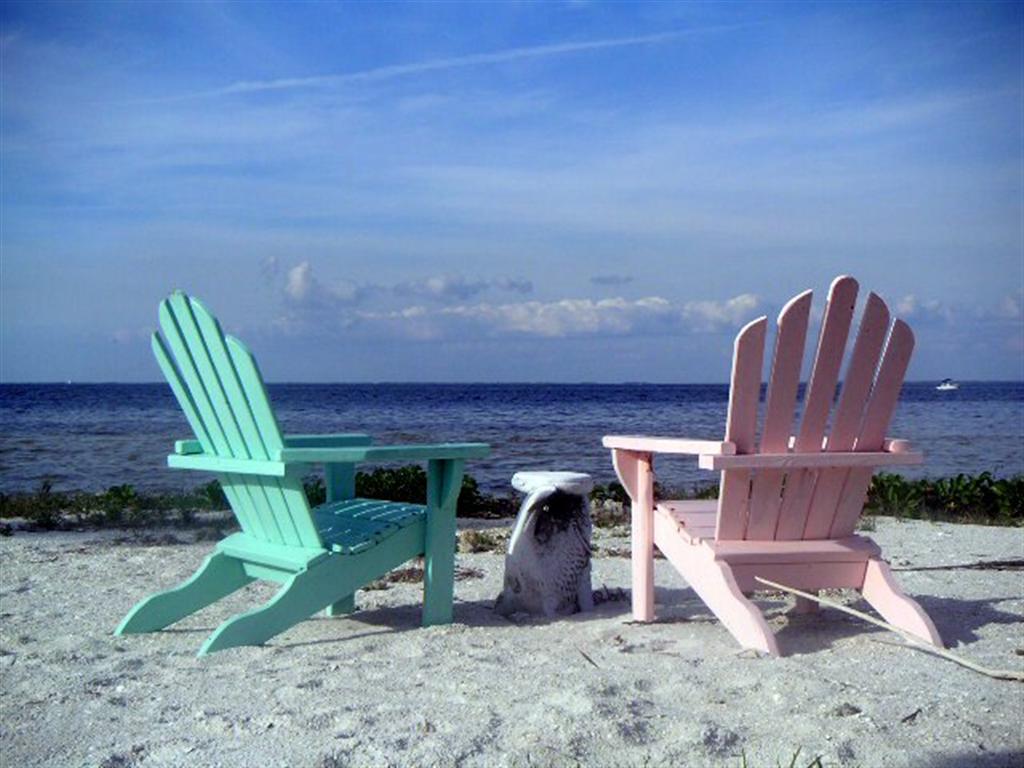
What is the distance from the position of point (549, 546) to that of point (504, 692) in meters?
1.19

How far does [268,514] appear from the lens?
405 centimetres

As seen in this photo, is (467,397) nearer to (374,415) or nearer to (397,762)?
(374,415)

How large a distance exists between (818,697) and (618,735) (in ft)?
2.08

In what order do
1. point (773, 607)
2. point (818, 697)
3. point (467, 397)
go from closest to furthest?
point (818, 697), point (773, 607), point (467, 397)

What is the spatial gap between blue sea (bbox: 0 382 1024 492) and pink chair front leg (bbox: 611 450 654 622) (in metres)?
7.44

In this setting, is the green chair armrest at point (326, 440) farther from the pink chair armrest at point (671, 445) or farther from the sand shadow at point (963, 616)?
the sand shadow at point (963, 616)

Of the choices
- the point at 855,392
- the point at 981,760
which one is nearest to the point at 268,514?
the point at 855,392

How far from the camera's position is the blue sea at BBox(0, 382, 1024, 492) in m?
14.3

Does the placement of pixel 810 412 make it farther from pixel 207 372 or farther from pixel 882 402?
pixel 207 372

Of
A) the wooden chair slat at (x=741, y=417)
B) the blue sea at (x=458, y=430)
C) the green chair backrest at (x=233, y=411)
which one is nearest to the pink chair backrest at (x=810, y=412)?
the wooden chair slat at (x=741, y=417)

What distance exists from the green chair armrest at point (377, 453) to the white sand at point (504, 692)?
2.16 ft

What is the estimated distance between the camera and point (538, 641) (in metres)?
3.91

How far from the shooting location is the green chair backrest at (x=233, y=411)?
3.77 meters

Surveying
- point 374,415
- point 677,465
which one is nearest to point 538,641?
point 677,465
